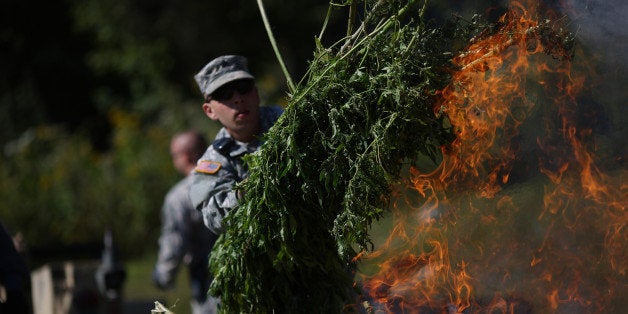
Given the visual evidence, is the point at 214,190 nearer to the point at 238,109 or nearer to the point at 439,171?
the point at 238,109

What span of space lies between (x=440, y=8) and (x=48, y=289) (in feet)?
15.7

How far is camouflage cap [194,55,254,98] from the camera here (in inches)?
196

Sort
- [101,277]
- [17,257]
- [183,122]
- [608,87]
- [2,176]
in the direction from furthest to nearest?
1. [183,122]
2. [2,176]
3. [101,277]
4. [17,257]
5. [608,87]

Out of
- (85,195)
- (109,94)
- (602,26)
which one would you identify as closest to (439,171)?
(602,26)

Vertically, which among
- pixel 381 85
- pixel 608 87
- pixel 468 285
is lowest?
pixel 468 285

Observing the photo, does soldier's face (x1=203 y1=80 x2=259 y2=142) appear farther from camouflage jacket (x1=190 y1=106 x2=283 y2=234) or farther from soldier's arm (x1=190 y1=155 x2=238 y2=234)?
soldier's arm (x1=190 y1=155 x2=238 y2=234)

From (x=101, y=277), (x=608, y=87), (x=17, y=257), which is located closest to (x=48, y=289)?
(x=101, y=277)

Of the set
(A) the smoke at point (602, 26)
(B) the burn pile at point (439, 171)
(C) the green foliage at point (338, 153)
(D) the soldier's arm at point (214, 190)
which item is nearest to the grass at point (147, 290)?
(D) the soldier's arm at point (214, 190)

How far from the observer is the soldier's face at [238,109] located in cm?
496

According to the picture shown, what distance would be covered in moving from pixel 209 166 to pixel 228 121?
26cm

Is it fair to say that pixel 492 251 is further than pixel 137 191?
No

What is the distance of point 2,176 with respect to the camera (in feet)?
47.0

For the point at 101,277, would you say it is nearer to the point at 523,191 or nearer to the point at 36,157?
the point at 523,191

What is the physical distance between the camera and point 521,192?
4094mm
